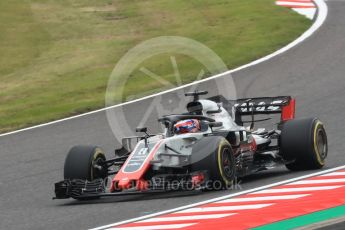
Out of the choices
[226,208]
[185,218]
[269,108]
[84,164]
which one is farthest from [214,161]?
[269,108]

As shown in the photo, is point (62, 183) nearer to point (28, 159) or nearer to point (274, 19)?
point (28, 159)

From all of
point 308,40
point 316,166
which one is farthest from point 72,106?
point 316,166

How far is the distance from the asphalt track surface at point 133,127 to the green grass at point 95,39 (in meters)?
0.87

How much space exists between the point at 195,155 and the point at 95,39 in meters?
14.7

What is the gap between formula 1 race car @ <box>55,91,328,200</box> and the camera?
444 inches

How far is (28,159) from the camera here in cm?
1548

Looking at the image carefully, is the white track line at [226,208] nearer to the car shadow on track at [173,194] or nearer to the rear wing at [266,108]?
the car shadow on track at [173,194]

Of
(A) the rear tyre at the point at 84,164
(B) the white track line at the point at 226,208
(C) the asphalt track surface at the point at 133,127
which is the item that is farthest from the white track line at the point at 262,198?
(A) the rear tyre at the point at 84,164

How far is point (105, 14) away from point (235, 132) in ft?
53.2

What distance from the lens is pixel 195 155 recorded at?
11.3m

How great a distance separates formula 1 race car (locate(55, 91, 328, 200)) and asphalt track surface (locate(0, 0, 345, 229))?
187 mm

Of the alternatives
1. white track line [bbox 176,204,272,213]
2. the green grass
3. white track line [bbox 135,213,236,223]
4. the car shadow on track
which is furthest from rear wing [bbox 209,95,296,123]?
the green grass

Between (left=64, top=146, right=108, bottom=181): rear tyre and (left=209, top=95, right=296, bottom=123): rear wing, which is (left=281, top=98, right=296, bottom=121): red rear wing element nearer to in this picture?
(left=209, top=95, right=296, bottom=123): rear wing

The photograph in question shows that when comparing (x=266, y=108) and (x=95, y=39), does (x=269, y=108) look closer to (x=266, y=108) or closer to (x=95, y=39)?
(x=266, y=108)
